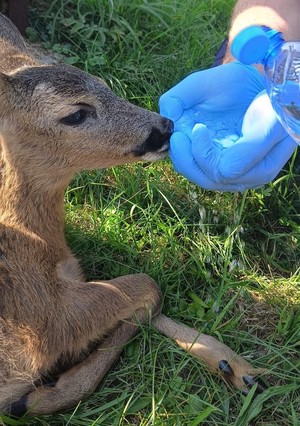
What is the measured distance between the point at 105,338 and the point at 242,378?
0.65 metres

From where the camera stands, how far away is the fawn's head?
3018 millimetres

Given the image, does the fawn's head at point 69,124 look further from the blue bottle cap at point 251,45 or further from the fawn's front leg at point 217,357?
the fawn's front leg at point 217,357

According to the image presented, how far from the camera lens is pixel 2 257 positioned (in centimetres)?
309

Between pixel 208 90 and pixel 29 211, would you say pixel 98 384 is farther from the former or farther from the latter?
pixel 208 90

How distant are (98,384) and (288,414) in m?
0.83

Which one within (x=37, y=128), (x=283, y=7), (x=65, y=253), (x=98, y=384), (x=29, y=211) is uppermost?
(x=283, y=7)

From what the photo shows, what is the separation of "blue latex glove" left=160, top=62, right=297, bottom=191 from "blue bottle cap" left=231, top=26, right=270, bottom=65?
1.11 ft

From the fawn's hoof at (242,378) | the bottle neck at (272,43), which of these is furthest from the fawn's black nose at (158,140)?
the fawn's hoof at (242,378)

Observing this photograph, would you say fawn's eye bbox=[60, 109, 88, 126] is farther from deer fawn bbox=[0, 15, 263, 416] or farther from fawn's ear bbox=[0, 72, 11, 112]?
fawn's ear bbox=[0, 72, 11, 112]

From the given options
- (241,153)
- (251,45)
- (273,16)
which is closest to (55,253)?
(241,153)

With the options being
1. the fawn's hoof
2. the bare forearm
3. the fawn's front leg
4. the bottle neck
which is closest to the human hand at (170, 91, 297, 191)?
the bottle neck

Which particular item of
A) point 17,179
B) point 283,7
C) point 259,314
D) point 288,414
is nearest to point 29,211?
point 17,179

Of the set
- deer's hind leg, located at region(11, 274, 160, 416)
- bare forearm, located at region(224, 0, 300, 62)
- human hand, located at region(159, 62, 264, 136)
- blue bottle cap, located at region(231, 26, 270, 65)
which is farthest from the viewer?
bare forearm, located at region(224, 0, 300, 62)

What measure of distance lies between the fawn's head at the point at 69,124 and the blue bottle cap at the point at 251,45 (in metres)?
0.52
